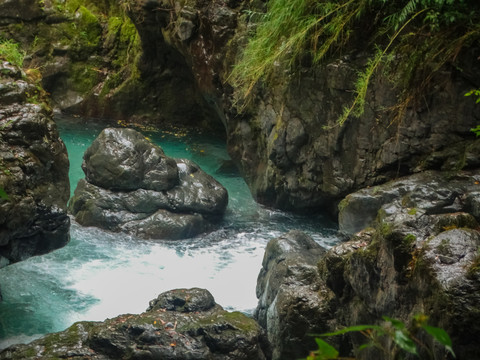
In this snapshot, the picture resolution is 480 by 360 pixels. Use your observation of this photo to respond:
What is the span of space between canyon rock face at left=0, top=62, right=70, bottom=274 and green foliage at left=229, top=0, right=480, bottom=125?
8.74ft

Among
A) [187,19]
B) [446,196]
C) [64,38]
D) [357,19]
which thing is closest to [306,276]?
[446,196]

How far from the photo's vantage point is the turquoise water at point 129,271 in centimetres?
571

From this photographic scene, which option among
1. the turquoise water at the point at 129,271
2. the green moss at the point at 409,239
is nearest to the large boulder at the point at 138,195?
the turquoise water at the point at 129,271

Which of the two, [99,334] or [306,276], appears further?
[306,276]

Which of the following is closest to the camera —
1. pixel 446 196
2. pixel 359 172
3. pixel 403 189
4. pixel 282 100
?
pixel 446 196

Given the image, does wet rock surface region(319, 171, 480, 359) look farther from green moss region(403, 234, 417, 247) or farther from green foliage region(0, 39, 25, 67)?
green foliage region(0, 39, 25, 67)

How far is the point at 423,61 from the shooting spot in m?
5.52

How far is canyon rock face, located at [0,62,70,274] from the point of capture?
180 inches

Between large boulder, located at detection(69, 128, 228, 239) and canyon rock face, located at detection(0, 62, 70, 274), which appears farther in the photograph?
large boulder, located at detection(69, 128, 228, 239)

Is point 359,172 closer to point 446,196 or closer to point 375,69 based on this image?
point 375,69

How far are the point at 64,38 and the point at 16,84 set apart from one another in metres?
8.13

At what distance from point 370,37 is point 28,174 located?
3744mm

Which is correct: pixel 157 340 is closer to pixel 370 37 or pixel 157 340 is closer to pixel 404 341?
pixel 404 341

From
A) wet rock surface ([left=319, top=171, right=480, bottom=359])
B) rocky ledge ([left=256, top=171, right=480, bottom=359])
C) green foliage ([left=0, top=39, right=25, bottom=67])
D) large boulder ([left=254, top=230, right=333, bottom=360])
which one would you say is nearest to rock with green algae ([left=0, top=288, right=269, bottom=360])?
large boulder ([left=254, top=230, right=333, bottom=360])
